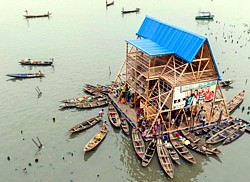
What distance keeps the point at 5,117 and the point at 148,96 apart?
75.4 ft

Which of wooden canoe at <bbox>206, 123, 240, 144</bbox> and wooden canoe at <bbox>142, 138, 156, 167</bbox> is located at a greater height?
wooden canoe at <bbox>206, 123, 240, 144</bbox>

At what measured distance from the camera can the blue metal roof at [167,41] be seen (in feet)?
117

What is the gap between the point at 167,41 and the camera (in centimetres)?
3972

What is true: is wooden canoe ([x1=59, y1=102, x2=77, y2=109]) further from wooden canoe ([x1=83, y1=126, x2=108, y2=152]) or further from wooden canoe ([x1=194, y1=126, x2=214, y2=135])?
wooden canoe ([x1=194, y1=126, x2=214, y2=135])

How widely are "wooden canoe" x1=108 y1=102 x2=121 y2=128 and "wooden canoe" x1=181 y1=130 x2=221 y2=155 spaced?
983 centimetres

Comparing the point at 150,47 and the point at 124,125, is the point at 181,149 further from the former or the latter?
the point at 150,47

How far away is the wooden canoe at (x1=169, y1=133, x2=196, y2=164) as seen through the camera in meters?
35.2

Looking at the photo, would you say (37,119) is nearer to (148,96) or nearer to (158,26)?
(148,96)

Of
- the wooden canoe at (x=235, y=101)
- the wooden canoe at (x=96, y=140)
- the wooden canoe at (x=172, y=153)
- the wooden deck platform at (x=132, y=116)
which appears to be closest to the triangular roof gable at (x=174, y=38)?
the wooden deck platform at (x=132, y=116)

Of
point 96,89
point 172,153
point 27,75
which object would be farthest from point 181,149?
point 27,75

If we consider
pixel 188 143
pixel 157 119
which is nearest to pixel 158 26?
pixel 157 119

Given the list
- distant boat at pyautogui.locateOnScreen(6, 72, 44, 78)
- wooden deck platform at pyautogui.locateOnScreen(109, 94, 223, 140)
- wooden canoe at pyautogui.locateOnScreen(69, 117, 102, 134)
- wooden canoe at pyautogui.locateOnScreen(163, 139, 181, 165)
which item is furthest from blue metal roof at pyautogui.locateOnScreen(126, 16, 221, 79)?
distant boat at pyautogui.locateOnScreen(6, 72, 44, 78)

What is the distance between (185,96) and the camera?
3822 cm

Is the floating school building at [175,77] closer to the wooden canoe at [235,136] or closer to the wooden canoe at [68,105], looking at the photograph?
the wooden canoe at [235,136]
